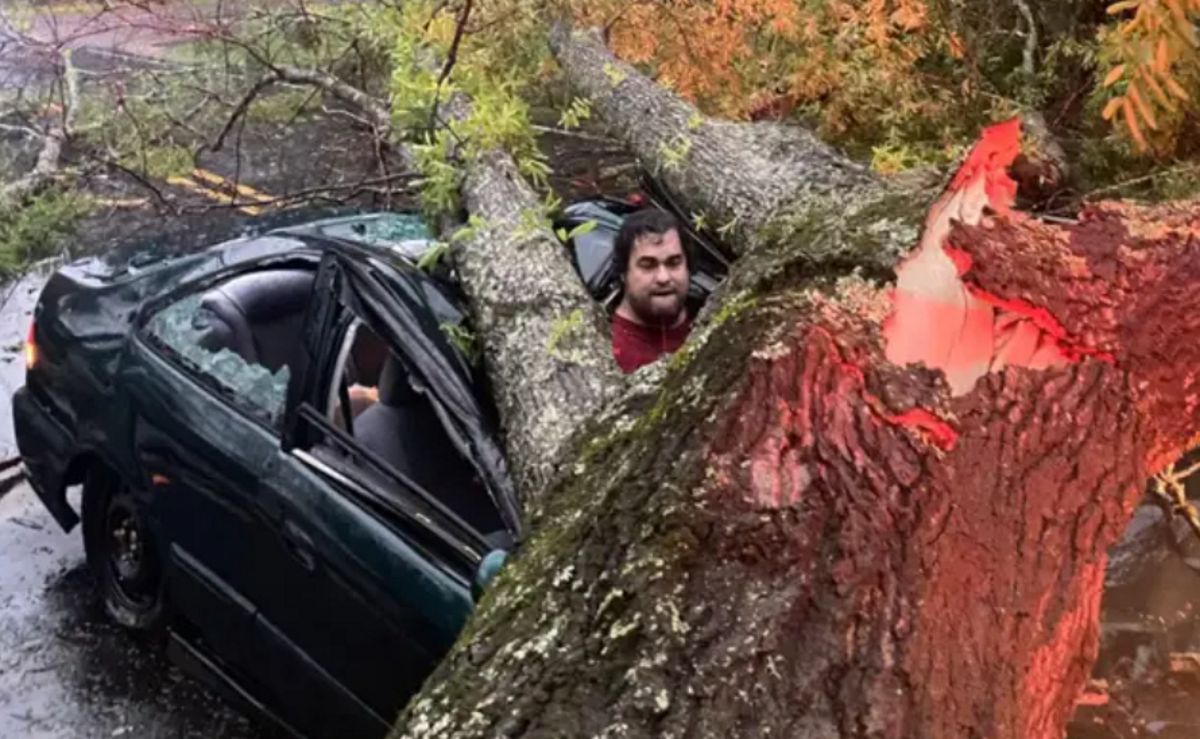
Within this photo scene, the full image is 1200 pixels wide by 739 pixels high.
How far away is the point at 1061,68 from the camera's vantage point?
6.77m

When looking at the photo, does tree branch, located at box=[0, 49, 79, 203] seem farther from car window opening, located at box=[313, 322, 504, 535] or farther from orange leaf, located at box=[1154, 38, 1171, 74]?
orange leaf, located at box=[1154, 38, 1171, 74]

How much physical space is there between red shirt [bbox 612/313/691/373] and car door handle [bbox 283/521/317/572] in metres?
1.10

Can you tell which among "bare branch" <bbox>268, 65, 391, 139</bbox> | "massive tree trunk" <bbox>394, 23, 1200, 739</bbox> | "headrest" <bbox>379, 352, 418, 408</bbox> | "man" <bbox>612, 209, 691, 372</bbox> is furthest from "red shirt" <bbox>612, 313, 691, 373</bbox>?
"bare branch" <bbox>268, 65, 391, 139</bbox>

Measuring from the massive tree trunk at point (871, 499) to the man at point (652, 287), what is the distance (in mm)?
1575

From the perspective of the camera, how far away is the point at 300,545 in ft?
11.8

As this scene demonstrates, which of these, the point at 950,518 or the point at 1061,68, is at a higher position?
the point at 1061,68

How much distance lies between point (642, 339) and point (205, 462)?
1.39 meters

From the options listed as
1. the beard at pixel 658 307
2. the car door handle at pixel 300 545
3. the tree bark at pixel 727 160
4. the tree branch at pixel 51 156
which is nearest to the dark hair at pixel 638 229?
the beard at pixel 658 307

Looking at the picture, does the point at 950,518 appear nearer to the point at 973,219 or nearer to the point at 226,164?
the point at 973,219

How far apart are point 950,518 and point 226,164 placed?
9.62 m

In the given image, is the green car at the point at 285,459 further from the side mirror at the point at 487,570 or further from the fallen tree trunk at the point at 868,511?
the fallen tree trunk at the point at 868,511

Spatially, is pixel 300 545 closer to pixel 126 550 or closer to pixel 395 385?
pixel 395 385

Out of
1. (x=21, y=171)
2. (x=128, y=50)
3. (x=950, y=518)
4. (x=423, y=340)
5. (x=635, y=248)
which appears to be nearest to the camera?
(x=950, y=518)

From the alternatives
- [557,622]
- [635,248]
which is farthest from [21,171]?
[557,622]
